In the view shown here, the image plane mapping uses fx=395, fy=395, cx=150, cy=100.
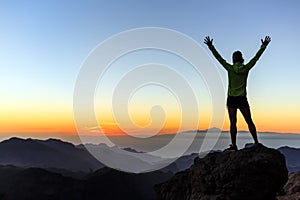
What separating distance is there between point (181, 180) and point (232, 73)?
6.11 metres

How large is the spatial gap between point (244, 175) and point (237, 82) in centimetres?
355

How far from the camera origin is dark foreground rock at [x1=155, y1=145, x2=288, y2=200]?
49.3 feet

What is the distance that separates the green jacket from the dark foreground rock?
94.7 inches

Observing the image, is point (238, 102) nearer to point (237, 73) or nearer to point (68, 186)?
point (237, 73)

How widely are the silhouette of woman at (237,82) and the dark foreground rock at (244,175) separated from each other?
998 mm

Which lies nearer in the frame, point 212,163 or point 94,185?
point 212,163

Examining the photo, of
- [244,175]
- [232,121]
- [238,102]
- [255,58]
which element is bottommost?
[244,175]

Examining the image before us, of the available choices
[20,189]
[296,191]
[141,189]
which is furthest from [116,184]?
[296,191]

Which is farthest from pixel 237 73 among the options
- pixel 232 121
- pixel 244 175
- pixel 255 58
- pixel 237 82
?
pixel 244 175

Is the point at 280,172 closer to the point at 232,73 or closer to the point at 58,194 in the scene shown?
the point at 232,73

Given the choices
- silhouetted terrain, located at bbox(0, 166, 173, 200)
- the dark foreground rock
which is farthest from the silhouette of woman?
silhouetted terrain, located at bbox(0, 166, 173, 200)

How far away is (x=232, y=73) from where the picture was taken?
1502 centimetres

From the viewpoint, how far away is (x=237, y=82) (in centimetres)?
1508

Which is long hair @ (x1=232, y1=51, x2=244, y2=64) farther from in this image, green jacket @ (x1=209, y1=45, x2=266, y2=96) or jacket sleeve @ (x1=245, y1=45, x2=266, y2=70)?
jacket sleeve @ (x1=245, y1=45, x2=266, y2=70)
